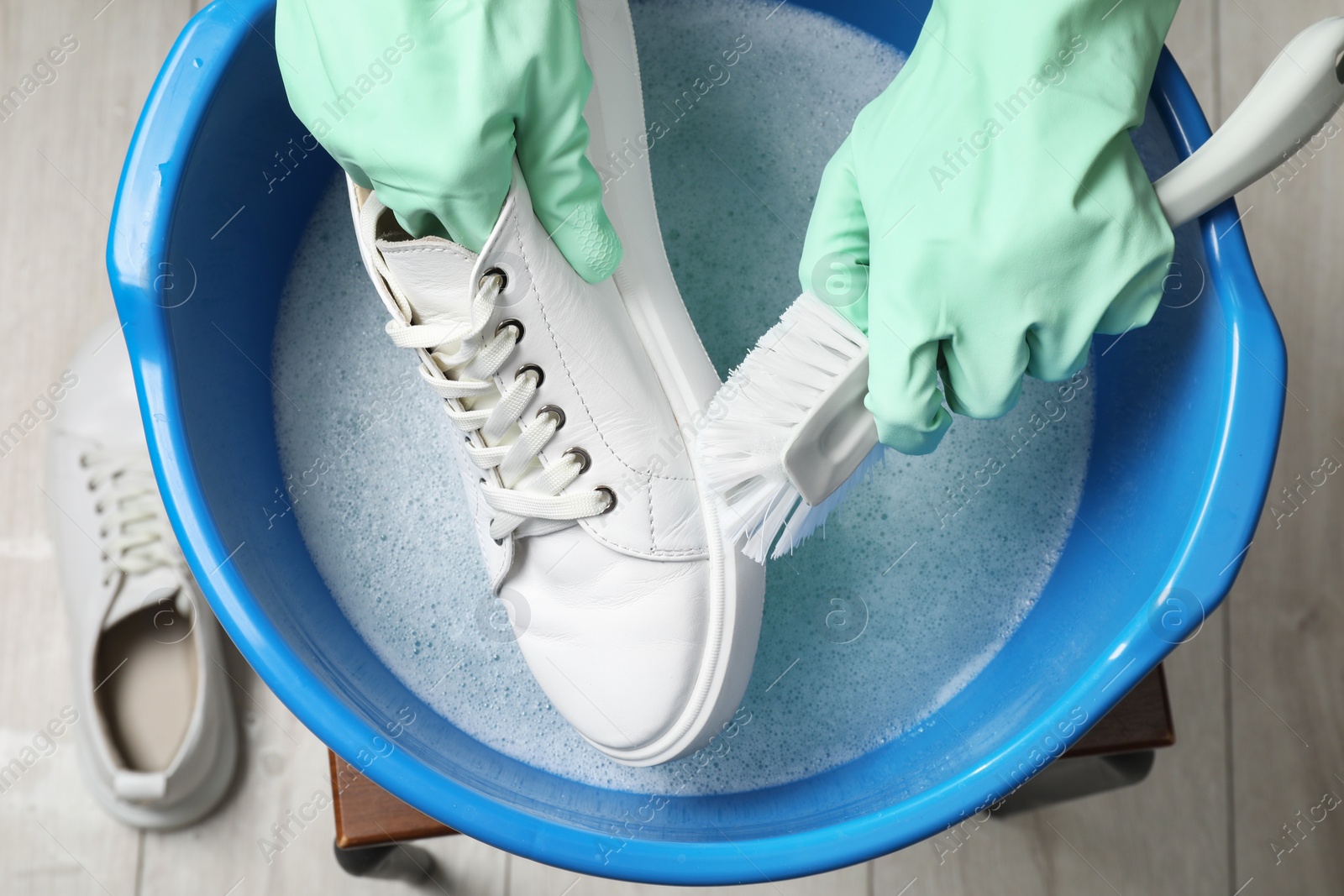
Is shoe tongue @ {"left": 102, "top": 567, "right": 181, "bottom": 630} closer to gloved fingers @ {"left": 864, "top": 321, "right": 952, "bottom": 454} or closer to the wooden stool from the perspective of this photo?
the wooden stool

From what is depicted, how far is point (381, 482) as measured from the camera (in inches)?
22.7

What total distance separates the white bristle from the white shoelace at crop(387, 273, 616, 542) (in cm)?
8

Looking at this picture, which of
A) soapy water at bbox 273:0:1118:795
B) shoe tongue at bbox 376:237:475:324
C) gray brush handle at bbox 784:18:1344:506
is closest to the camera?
gray brush handle at bbox 784:18:1344:506

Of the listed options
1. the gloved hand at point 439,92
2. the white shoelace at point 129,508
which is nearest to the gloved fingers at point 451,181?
the gloved hand at point 439,92

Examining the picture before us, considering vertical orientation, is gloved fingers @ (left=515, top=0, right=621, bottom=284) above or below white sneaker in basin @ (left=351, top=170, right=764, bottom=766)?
above

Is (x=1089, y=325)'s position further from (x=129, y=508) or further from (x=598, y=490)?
(x=129, y=508)

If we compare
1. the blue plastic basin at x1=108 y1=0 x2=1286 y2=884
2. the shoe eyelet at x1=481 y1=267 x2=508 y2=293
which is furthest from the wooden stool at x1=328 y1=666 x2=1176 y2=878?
the shoe eyelet at x1=481 y1=267 x2=508 y2=293

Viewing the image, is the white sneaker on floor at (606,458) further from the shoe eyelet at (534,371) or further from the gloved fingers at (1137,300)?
the gloved fingers at (1137,300)

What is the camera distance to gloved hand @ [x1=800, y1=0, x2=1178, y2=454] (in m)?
0.34

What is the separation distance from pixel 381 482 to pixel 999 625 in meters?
0.36

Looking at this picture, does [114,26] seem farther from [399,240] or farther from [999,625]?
[999,625]

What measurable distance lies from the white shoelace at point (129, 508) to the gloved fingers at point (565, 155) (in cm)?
43

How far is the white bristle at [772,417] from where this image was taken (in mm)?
386

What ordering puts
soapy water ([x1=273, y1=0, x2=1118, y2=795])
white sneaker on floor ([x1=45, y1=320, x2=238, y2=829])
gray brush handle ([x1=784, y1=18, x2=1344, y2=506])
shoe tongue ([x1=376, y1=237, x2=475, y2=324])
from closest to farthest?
gray brush handle ([x1=784, y1=18, x2=1344, y2=506]) < shoe tongue ([x1=376, y1=237, x2=475, y2=324]) < soapy water ([x1=273, y1=0, x2=1118, y2=795]) < white sneaker on floor ([x1=45, y1=320, x2=238, y2=829])
